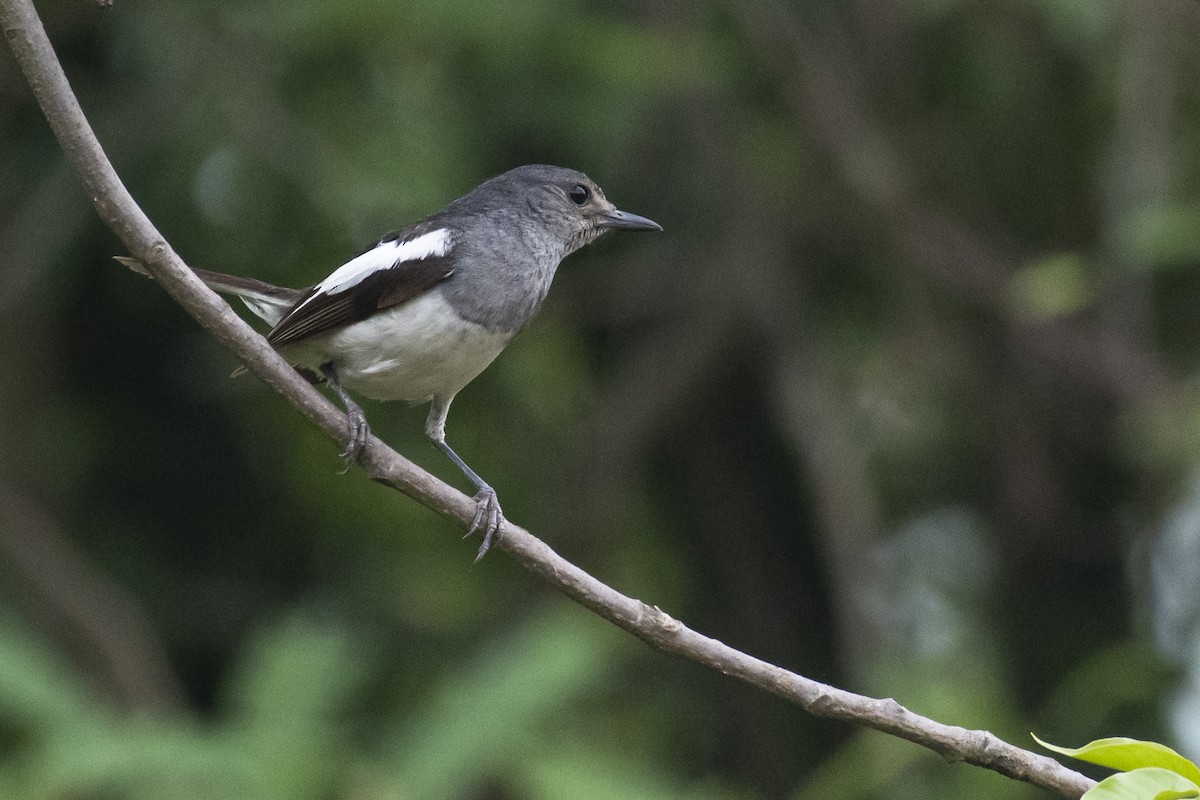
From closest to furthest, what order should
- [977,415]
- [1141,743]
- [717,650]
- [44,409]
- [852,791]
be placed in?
[1141,743], [717,650], [852,791], [44,409], [977,415]

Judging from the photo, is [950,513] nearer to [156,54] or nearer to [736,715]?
[736,715]

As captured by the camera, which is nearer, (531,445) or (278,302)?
(278,302)

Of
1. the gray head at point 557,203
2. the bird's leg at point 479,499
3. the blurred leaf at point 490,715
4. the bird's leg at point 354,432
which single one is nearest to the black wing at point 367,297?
the bird's leg at point 354,432

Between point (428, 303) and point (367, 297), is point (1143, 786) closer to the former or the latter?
point (428, 303)

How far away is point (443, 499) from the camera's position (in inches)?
96.9

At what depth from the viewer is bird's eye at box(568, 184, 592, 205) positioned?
12.6ft

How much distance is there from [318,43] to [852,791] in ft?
9.76

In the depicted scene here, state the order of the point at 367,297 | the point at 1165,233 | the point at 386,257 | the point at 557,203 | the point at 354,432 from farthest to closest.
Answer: the point at 1165,233 → the point at 557,203 → the point at 386,257 → the point at 367,297 → the point at 354,432

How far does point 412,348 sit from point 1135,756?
2111 millimetres

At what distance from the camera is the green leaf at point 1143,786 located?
1.43 meters

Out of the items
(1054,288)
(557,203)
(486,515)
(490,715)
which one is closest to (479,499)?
(486,515)

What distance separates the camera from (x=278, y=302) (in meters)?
3.72

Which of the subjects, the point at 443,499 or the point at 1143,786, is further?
the point at 443,499

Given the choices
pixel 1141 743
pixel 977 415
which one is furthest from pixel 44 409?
pixel 1141 743
